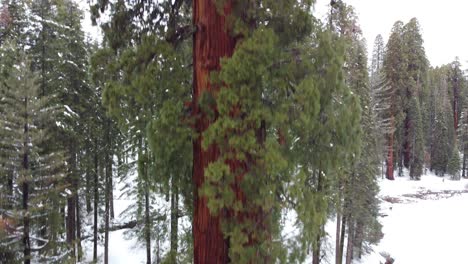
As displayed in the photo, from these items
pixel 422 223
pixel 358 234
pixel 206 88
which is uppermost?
pixel 206 88

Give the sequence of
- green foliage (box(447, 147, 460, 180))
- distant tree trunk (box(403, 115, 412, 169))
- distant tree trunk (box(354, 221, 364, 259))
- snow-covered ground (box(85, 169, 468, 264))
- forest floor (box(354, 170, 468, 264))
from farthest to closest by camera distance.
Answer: green foliage (box(447, 147, 460, 180))
distant tree trunk (box(403, 115, 412, 169))
forest floor (box(354, 170, 468, 264))
snow-covered ground (box(85, 169, 468, 264))
distant tree trunk (box(354, 221, 364, 259))

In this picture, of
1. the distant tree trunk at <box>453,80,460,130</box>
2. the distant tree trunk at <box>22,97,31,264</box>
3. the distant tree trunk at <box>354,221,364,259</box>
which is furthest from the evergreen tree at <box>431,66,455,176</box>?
the distant tree trunk at <box>22,97,31,264</box>

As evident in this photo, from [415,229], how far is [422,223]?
1.58 meters

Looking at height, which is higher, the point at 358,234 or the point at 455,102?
the point at 455,102

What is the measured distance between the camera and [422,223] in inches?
1086

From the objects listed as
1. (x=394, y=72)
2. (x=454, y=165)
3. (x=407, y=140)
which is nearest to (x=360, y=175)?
(x=394, y=72)

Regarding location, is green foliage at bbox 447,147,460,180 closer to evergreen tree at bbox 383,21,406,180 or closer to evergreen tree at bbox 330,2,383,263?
evergreen tree at bbox 383,21,406,180

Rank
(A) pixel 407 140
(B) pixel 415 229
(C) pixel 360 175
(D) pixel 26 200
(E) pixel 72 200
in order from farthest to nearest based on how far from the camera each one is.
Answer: (A) pixel 407 140
(B) pixel 415 229
(C) pixel 360 175
(E) pixel 72 200
(D) pixel 26 200

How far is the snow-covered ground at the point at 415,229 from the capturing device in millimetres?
20812

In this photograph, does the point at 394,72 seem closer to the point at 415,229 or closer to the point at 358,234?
the point at 415,229

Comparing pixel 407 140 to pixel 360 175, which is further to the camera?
pixel 407 140

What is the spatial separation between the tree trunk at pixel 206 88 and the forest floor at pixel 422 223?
66.5 ft

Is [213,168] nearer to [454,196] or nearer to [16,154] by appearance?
[16,154]

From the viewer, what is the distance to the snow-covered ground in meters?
20.8
